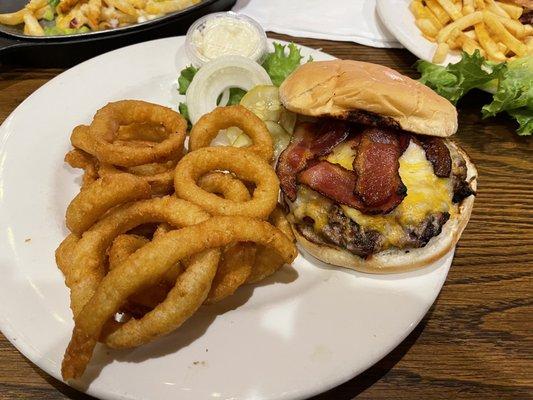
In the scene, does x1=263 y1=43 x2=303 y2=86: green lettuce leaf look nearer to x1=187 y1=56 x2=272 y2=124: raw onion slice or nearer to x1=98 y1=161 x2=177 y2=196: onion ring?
x1=187 y1=56 x2=272 y2=124: raw onion slice

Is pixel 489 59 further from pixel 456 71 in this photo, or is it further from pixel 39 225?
pixel 39 225

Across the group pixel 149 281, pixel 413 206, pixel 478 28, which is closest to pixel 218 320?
pixel 149 281

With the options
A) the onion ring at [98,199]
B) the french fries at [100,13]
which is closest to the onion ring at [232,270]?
the onion ring at [98,199]

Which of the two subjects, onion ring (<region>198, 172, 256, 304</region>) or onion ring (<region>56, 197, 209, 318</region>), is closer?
onion ring (<region>56, 197, 209, 318</region>)

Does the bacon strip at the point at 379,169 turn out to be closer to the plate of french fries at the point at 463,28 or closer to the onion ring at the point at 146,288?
the onion ring at the point at 146,288

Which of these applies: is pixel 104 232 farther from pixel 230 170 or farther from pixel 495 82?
pixel 495 82

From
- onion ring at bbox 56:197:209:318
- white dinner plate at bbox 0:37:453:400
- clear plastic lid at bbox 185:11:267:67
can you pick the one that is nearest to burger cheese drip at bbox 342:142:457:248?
white dinner plate at bbox 0:37:453:400

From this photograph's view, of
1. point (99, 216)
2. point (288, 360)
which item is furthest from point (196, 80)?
point (288, 360)
